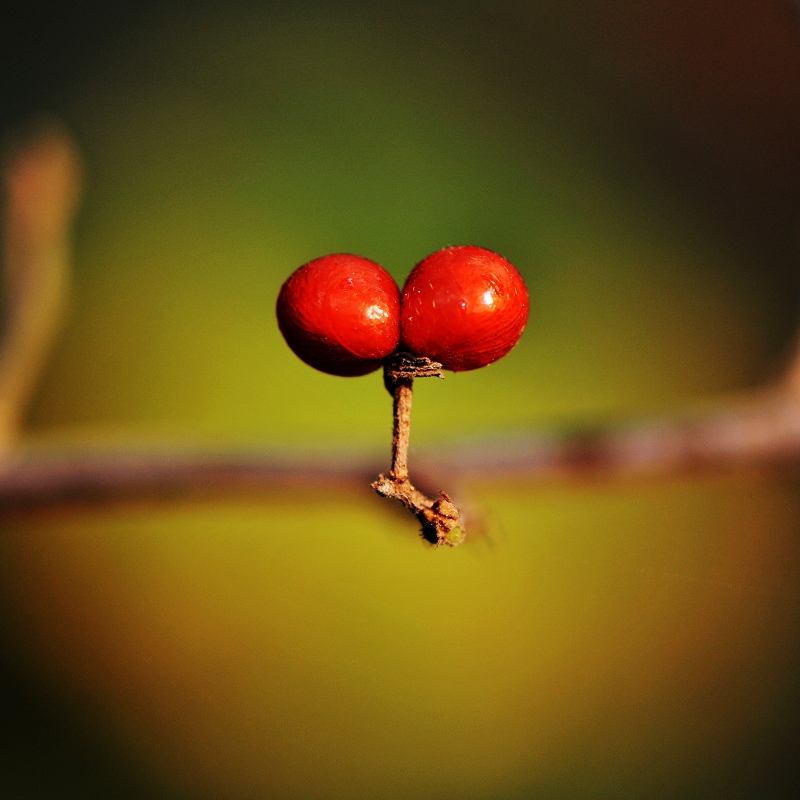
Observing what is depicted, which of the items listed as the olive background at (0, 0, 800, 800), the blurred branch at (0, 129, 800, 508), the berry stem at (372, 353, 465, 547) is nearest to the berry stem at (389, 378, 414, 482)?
the berry stem at (372, 353, 465, 547)

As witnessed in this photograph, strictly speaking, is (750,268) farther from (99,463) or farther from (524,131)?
(99,463)

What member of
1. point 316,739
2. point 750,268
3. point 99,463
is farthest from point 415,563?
point 750,268

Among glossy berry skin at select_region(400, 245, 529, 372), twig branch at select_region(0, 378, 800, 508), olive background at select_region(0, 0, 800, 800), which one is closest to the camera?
glossy berry skin at select_region(400, 245, 529, 372)

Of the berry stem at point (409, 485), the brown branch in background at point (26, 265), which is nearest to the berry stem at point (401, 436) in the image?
the berry stem at point (409, 485)

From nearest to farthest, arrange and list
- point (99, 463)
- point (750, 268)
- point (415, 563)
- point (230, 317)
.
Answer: point (99, 463), point (415, 563), point (230, 317), point (750, 268)

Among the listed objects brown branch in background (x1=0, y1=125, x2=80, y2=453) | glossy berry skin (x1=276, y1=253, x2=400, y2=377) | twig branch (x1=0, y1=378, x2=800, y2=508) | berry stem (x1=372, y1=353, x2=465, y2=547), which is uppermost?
brown branch in background (x1=0, y1=125, x2=80, y2=453)

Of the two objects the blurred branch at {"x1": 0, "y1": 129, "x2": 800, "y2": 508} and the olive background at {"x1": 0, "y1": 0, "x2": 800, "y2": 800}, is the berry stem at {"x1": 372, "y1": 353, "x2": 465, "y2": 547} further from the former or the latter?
the olive background at {"x1": 0, "y1": 0, "x2": 800, "y2": 800}
